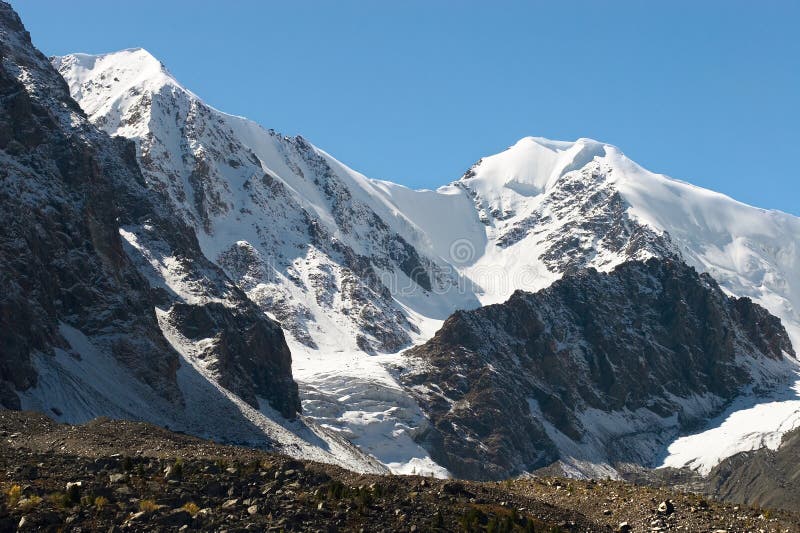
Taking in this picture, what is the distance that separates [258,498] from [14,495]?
12.5m

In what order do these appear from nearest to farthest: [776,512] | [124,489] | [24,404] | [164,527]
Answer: [164,527] → [124,489] → [776,512] → [24,404]

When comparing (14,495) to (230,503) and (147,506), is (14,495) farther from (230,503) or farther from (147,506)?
(230,503)

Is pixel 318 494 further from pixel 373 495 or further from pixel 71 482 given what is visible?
pixel 71 482

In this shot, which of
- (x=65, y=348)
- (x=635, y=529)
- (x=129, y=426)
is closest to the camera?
(x=635, y=529)

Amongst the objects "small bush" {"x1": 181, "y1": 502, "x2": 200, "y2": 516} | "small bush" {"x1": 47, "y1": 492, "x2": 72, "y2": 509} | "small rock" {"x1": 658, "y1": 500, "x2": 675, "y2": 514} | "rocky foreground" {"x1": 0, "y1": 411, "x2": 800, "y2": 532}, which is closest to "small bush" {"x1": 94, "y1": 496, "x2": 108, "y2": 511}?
"rocky foreground" {"x1": 0, "y1": 411, "x2": 800, "y2": 532}

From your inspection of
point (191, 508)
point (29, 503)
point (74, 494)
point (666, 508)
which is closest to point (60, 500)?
point (74, 494)

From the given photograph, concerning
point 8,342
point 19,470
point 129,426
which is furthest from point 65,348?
point 19,470

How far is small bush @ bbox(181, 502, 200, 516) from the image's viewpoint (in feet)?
208

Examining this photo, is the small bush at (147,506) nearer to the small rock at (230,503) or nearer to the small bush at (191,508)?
the small bush at (191,508)

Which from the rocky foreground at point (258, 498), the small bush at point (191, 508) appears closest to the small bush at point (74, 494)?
the rocky foreground at point (258, 498)

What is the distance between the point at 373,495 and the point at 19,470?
19048mm

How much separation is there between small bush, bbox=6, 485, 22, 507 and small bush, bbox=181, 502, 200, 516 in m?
7.86

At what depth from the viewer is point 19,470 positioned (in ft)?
231

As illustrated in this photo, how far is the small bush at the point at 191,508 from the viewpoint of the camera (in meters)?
63.5
